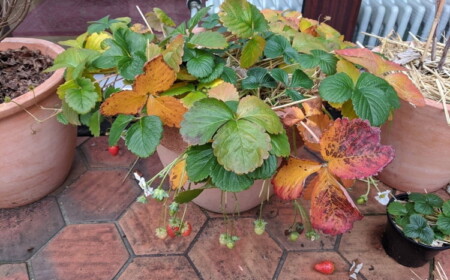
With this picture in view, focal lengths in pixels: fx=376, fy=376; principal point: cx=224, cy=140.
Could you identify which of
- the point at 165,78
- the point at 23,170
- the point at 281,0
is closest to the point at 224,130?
the point at 165,78

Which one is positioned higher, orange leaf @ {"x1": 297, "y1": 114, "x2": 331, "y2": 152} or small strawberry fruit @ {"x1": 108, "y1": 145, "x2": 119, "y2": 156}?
orange leaf @ {"x1": 297, "y1": 114, "x2": 331, "y2": 152}

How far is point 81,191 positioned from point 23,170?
237 millimetres

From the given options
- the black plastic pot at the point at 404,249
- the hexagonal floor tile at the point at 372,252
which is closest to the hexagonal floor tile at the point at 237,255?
the hexagonal floor tile at the point at 372,252

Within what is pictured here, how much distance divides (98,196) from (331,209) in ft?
2.93

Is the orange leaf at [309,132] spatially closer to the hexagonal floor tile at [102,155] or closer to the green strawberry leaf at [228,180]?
the green strawberry leaf at [228,180]

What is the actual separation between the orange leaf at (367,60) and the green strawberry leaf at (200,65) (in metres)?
0.30

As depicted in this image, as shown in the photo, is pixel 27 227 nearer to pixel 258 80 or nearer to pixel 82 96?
pixel 82 96

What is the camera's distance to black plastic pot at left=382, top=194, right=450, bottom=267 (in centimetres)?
109

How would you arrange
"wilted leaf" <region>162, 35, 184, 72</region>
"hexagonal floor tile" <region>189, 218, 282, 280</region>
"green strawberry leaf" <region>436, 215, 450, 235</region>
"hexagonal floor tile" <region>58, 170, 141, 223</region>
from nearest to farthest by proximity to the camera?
1. "wilted leaf" <region>162, 35, 184, 72</region>
2. "green strawberry leaf" <region>436, 215, 450, 235</region>
3. "hexagonal floor tile" <region>189, 218, 282, 280</region>
4. "hexagonal floor tile" <region>58, 170, 141, 223</region>

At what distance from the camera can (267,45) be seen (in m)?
0.94

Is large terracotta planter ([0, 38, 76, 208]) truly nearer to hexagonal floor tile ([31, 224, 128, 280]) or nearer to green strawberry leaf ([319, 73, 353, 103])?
hexagonal floor tile ([31, 224, 128, 280])

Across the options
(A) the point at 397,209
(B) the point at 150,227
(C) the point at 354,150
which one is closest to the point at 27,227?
(B) the point at 150,227

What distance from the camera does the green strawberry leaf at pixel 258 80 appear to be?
0.90 metres

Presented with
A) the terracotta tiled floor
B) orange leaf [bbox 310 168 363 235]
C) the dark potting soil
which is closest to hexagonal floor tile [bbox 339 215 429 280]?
the terracotta tiled floor
